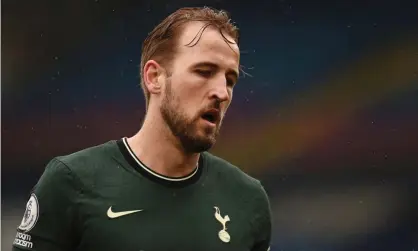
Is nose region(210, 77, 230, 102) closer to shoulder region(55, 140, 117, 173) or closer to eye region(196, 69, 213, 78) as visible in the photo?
eye region(196, 69, 213, 78)

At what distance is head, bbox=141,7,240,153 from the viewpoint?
1130mm

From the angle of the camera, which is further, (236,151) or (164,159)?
(236,151)

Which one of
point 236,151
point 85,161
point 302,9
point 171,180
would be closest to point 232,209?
point 171,180

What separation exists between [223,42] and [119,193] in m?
0.31

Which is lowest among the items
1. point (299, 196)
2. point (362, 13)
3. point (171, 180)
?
point (299, 196)

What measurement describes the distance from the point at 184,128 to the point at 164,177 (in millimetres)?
95

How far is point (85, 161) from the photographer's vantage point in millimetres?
1150

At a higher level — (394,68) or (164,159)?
(164,159)

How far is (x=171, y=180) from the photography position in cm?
117

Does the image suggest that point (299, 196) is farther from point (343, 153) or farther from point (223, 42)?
point (223, 42)

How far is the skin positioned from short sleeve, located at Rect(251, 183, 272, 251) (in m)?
0.16

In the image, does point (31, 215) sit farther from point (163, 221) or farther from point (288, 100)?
point (288, 100)

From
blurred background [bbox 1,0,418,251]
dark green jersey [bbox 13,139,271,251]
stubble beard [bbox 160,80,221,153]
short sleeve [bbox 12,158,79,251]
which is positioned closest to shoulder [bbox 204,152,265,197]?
dark green jersey [bbox 13,139,271,251]

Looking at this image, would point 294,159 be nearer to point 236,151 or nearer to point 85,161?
point 236,151
